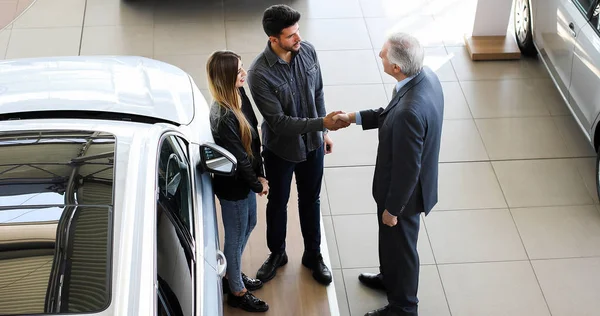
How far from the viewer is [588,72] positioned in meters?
5.29

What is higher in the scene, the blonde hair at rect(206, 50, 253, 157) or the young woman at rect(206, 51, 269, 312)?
the blonde hair at rect(206, 50, 253, 157)

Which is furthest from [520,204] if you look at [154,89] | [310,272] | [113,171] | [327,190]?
[113,171]

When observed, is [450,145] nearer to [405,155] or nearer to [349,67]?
[349,67]

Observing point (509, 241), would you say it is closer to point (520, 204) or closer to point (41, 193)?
point (520, 204)

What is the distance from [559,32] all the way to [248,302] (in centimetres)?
333

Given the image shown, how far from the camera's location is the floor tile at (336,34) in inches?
268

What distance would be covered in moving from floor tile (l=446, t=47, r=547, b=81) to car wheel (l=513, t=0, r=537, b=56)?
0.12m

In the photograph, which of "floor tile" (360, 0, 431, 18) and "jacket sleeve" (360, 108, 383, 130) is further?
"floor tile" (360, 0, 431, 18)

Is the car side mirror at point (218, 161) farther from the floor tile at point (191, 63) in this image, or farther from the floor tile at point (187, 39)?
the floor tile at point (187, 39)

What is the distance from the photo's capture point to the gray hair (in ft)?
12.0

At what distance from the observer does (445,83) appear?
638cm

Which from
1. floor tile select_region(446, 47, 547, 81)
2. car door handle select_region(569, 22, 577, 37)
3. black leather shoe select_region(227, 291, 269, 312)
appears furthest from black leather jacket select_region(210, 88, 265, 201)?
floor tile select_region(446, 47, 547, 81)

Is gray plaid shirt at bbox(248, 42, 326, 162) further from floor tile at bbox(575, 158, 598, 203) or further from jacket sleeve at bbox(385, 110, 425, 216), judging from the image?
floor tile at bbox(575, 158, 598, 203)

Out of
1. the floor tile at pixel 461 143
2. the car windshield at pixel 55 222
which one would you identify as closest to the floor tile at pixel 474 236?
the floor tile at pixel 461 143
